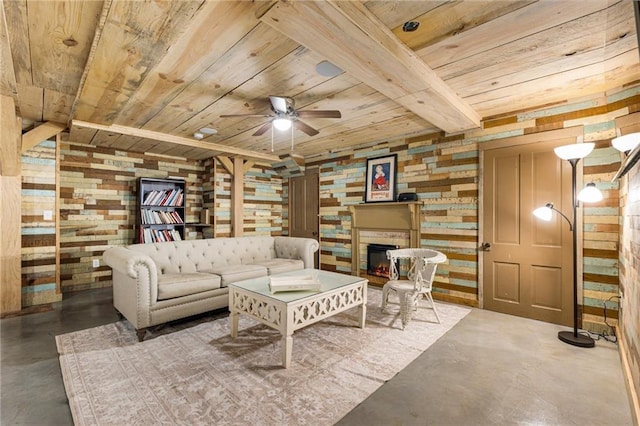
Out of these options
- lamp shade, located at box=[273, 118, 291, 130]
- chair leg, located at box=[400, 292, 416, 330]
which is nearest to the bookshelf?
lamp shade, located at box=[273, 118, 291, 130]

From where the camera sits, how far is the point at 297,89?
2.79 meters

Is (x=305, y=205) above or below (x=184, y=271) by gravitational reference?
above

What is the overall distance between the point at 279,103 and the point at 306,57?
0.62 meters

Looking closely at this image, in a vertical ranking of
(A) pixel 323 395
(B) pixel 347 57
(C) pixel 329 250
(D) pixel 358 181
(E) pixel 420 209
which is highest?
(B) pixel 347 57

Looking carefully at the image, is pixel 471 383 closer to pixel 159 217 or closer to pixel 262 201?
pixel 159 217

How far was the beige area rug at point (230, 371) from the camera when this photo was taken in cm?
171

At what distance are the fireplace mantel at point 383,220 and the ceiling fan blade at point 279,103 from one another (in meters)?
2.32

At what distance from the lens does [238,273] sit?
3.54 metres

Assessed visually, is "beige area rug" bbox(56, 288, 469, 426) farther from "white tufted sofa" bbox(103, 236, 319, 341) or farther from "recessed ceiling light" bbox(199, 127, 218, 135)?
"recessed ceiling light" bbox(199, 127, 218, 135)

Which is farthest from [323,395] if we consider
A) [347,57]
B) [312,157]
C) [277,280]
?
[312,157]

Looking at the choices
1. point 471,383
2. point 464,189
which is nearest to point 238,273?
point 471,383

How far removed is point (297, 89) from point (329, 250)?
332 cm

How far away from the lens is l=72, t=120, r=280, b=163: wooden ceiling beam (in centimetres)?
Answer: 376

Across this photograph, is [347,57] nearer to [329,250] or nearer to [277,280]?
[277,280]
